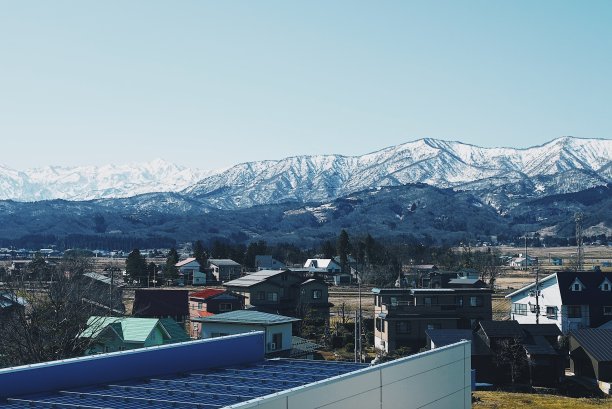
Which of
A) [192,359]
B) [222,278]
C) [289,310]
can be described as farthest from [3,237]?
[192,359]

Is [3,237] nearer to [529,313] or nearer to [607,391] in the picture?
[529,313]

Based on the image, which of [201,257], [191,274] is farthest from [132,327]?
[201,257]

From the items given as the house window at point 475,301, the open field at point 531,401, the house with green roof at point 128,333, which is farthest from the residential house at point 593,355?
the house with green roof at point 128,333

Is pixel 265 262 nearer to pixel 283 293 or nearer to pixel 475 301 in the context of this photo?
pixel 283 293

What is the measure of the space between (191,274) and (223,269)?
3694mm

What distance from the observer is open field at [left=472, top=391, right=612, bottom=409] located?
2400 cm

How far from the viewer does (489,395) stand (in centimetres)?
2656

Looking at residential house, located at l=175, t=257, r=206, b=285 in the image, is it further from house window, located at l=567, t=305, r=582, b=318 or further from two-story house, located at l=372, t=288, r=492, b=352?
house window, located at l=567, t=305, r=582, b=318

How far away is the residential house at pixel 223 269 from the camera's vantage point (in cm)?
8138

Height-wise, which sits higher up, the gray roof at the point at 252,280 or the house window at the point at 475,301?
the gray roof at the point at 252,280

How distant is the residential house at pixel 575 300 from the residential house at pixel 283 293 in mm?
13923

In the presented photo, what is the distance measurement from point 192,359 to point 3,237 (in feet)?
651

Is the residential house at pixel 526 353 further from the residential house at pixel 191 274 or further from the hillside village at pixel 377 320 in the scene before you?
the residential house at pixel 191 274

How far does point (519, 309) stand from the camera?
44.7m
